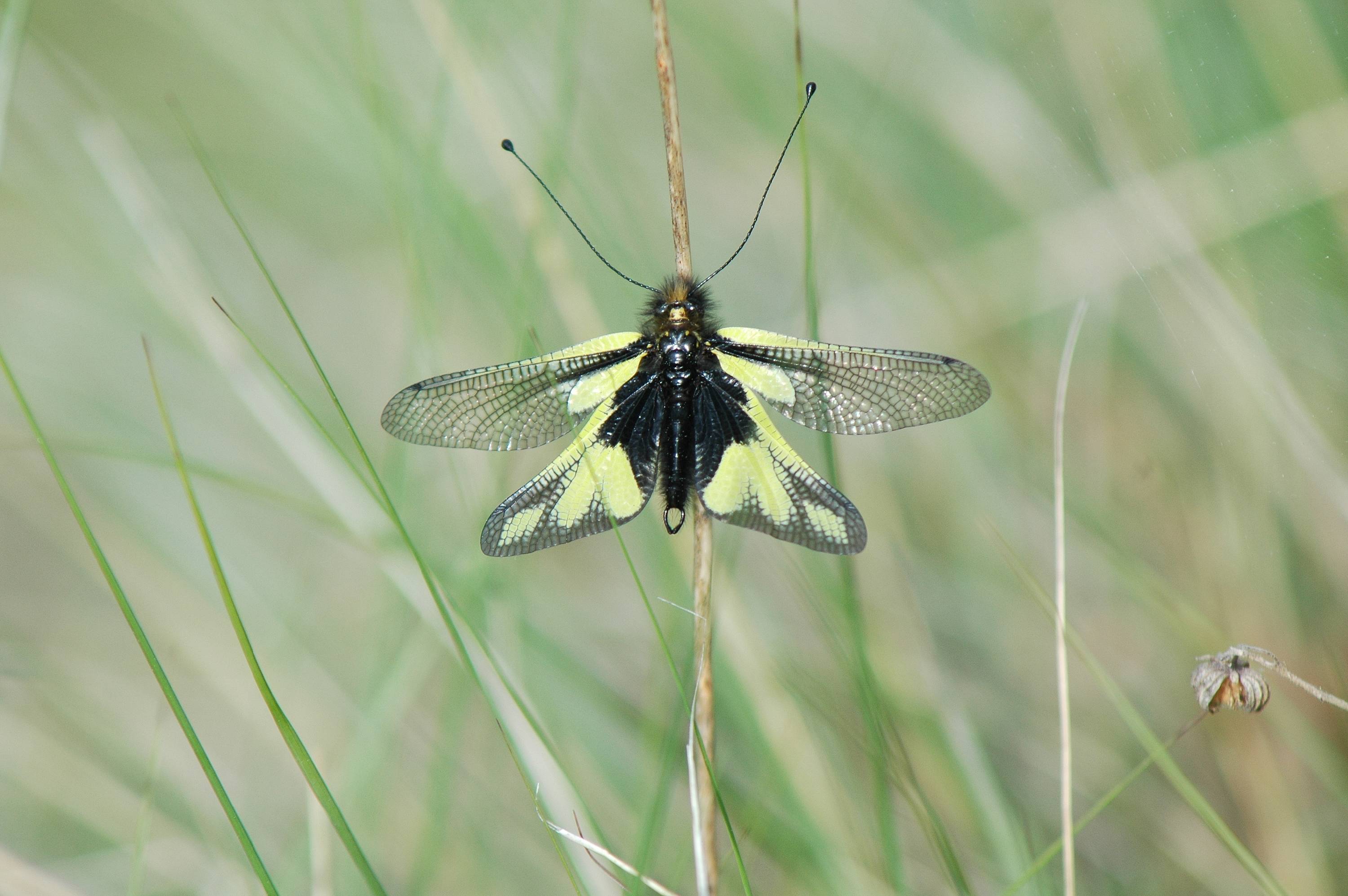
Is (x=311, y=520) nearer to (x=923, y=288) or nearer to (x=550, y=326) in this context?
(x=550, y=326)

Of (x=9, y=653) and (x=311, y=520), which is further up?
(x=311, y=520)

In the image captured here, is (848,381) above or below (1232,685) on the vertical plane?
above

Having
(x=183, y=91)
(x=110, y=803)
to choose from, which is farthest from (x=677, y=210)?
(x=183, y=91)

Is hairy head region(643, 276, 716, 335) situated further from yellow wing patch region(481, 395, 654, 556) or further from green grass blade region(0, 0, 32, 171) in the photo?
green grass blade region(0, 0, 32, 171)

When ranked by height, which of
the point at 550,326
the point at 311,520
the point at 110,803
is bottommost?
the point at 110,803

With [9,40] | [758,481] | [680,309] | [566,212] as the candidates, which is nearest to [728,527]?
[758,481]

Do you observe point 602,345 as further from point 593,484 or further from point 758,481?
point 758,481
